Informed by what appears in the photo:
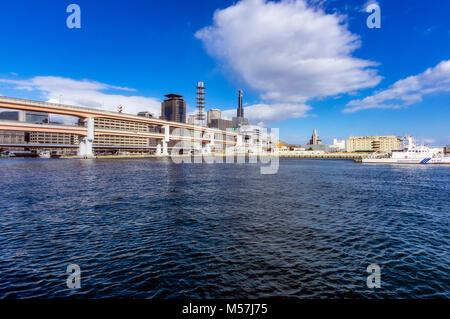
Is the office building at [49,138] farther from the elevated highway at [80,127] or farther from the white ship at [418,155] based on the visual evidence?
the white ship at [418,155]

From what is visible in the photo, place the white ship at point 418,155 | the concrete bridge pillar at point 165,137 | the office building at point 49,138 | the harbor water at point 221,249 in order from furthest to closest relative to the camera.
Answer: the office building at point 49,138
the concrete bridge pillar at point 165,137
the white ship at point 418,155
the harbor water at point 221,249

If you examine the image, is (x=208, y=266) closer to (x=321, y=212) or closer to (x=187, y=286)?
(x=187, y=286)

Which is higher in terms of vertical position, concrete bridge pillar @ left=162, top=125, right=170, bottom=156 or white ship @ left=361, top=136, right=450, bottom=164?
concrete bridge pillar @ left=162, top=125, right=170, bottom=156

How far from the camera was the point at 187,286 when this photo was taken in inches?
318

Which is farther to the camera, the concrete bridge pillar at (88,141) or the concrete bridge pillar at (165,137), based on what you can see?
the concrete bridge pillar at (165,137)

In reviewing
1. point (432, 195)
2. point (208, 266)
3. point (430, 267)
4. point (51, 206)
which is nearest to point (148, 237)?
point (208, 266)

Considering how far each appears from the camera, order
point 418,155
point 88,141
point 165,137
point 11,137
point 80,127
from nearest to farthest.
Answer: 1. point 418,155
2. point 80,127
3. point 88,141
4. point 165,137
5. point 11,137

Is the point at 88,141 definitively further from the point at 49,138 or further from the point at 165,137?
the point at 49,138

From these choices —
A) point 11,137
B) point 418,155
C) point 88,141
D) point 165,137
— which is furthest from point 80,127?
point 11,137

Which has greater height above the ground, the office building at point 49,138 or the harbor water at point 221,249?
the office building at point 49,138

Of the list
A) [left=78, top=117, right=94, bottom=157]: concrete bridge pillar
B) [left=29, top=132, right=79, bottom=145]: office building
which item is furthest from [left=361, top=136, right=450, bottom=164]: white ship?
[left=29, top=132, right=79, bottom=145]: office building

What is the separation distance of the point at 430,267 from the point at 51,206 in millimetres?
24769

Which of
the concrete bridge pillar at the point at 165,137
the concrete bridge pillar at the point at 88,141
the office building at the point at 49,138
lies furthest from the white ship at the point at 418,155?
the office building at the point at 49,138

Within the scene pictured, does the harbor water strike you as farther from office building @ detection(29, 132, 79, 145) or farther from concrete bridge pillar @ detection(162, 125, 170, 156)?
office building @ detection(29, 132, 79, 145)
